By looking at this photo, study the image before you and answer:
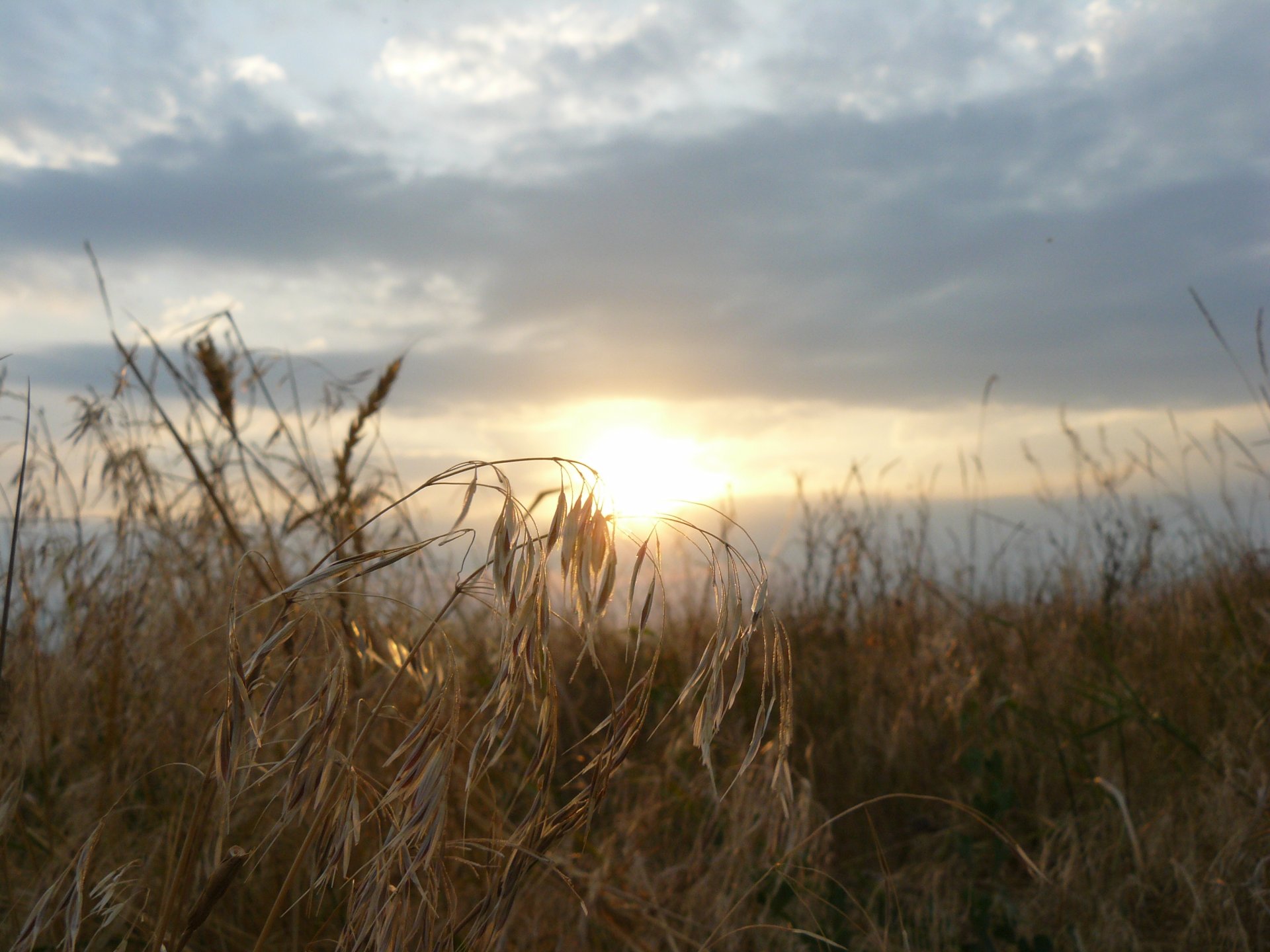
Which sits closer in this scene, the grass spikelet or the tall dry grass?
the tall dry grass

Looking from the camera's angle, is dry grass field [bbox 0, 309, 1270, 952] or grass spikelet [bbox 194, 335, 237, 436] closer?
dry grass field [bbox 0, 309, 1270, 952]

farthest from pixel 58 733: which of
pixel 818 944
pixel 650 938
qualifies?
pixel 818 944

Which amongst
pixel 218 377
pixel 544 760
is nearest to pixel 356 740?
pixel 544 760

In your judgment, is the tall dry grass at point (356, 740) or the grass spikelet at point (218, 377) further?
the grass spikelet at point (218, 377)

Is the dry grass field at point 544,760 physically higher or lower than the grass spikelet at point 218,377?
lower

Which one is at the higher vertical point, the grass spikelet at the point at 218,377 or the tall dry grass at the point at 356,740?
the grass spikelet at the point at 218,377

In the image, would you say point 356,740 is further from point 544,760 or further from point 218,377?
point 218,377

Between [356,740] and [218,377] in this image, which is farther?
[218,377]

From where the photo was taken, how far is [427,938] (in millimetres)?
812

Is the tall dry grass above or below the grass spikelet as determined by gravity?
below

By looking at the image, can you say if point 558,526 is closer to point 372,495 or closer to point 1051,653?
point 372,495

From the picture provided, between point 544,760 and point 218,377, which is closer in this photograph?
point 544,760

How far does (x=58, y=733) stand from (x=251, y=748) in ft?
6.54

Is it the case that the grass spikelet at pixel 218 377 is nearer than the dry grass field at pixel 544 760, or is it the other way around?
the dry grass field at pixel 544 760
